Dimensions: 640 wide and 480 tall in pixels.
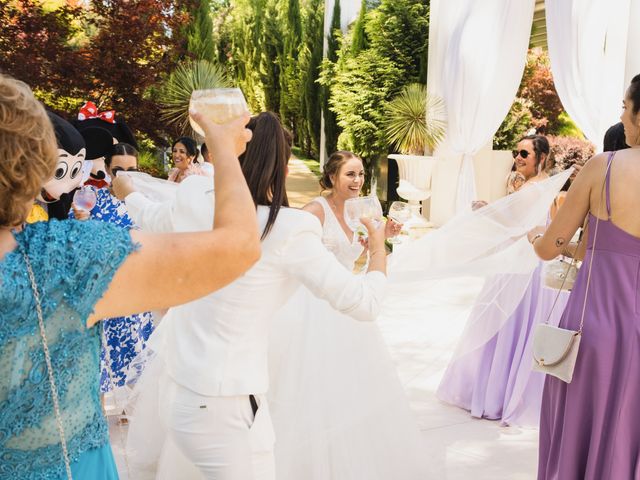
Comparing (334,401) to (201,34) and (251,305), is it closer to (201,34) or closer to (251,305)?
(251,305)

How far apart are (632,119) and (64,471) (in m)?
2.31

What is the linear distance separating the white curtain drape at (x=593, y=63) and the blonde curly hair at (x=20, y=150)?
19.1ft

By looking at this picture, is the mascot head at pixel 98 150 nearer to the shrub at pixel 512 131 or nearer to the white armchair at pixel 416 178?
the white armchair at pixel 416 178

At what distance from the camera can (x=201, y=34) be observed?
675 inches

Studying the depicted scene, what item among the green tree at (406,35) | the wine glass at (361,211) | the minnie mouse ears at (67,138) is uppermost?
the green tree at (406,35)

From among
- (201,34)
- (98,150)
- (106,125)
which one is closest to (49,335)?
(98,150)

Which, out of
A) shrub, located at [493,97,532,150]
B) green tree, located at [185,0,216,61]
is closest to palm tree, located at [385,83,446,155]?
shrub, located at [493,97,532,150]

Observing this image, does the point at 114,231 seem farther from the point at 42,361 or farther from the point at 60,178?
the point at 60,178

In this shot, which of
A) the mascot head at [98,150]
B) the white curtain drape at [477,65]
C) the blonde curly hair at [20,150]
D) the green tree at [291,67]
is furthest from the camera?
the green tree at [291,67]

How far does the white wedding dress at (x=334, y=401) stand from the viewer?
10.7 ft

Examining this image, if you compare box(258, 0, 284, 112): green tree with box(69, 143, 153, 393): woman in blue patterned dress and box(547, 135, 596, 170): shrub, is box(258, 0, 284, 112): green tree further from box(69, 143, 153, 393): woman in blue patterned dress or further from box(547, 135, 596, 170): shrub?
box(69, 143, 153, 393): woman in blue patterned dress

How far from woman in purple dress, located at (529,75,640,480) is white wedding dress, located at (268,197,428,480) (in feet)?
2.87

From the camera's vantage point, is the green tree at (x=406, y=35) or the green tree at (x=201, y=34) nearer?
the green tree at (x=406, y=35)

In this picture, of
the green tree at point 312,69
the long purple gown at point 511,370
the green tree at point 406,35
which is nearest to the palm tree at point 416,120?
the green tree at point 406,35
